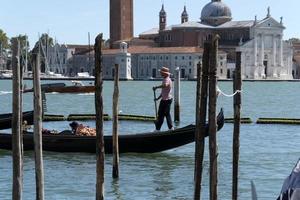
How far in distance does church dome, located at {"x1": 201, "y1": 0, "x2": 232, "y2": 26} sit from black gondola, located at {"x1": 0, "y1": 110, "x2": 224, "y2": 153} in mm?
59334

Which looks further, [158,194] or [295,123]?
[295,123]

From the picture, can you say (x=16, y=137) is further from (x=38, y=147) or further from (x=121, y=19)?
(x=121, y=19)

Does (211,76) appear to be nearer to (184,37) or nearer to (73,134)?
(73,134)

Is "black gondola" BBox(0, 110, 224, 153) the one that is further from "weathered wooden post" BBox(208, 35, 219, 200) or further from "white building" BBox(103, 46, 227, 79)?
"white building" BBox(103, 46, 227, 79)

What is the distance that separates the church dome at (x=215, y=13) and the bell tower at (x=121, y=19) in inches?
266

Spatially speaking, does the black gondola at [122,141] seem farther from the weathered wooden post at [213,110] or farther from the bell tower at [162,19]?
the bell tower at [162,19]

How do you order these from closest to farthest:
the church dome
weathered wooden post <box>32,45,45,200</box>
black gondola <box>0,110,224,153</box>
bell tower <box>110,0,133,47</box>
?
weathered wooden post <box>32,45,45,200</box>
black gondola <box>0,110,224,153</box>
bell tower <box>110,0,133,47</box>
the church dome

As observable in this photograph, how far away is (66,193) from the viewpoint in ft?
23.4

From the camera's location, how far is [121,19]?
64.8 meters

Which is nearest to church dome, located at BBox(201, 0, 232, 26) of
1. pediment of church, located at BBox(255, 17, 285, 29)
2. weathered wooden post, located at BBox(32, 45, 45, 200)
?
pediment of church, located at BBox(255, 17, 285, 29)

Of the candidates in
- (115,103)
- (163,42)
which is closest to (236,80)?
(115,103)

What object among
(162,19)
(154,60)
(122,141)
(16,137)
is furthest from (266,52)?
(16,137)

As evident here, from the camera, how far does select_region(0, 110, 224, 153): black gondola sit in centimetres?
920

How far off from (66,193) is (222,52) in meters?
58.4
